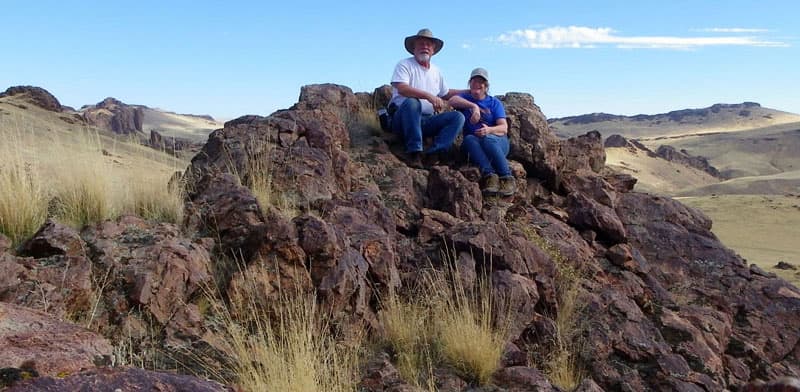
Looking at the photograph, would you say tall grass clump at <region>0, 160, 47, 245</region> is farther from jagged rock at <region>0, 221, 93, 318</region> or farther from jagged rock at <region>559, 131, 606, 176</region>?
jagged rock at <region>559, 131, 606, 176</region>

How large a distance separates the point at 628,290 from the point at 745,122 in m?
127

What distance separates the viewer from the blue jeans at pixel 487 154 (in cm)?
768

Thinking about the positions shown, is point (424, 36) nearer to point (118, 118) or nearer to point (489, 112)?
point (489, 112)

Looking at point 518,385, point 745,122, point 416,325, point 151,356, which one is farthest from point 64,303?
point 745,122

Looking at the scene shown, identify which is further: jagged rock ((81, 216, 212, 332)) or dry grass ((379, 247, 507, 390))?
dry grass ((379, 247, 507, 390))

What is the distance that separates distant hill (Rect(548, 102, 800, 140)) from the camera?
112188 mm

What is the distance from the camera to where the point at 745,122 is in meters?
115

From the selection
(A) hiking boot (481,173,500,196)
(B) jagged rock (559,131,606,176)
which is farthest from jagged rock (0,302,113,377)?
(B) jagged rock (559,131,606,176)

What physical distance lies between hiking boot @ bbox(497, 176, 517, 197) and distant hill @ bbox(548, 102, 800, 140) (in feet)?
337

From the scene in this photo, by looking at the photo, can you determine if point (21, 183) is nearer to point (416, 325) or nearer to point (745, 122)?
point (416, 325)

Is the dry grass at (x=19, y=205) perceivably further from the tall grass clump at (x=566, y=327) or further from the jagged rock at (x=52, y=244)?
the tall grass clump at (x=566, y=327)

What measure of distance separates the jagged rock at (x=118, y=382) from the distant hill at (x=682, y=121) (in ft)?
356

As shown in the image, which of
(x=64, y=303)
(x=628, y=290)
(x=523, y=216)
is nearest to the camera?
(x=64, y=303)

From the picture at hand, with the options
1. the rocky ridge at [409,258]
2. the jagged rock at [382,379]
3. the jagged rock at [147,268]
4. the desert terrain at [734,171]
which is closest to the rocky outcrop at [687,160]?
the desert terrain at [734,171]
